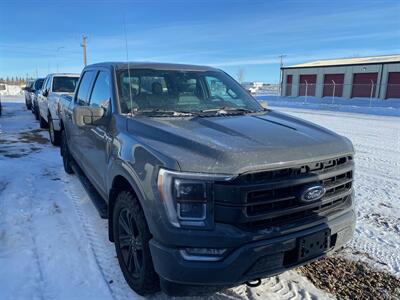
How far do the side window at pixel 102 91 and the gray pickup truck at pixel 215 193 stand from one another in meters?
0.17

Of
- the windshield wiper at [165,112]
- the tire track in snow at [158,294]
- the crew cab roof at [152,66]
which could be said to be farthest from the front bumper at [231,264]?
the crew cab roof at [152,66]

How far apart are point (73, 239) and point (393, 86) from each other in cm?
3493

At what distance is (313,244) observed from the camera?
2.53 metres

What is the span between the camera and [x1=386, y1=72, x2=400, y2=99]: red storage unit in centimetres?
3185

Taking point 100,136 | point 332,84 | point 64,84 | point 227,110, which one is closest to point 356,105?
point 332,84

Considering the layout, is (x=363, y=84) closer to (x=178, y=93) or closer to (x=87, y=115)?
(x=178, y=93)

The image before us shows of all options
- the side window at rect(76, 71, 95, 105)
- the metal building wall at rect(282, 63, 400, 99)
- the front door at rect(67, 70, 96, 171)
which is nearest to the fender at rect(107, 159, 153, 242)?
the front door at rect(67, 70, 96, 171)

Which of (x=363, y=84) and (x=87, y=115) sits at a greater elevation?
(x=87, y=115)

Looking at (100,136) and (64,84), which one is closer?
(100,136)

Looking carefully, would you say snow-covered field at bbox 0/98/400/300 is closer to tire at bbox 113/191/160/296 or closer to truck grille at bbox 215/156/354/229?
tire at bbox 113/191/160/296

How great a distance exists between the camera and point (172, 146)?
2520mm

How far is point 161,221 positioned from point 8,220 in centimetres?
294

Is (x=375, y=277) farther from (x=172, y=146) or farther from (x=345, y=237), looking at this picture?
(x=172, y=146)

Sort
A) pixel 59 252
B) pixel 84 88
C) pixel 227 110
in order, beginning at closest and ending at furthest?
pixel 59 252
pixel 227 110
pixel 84 88
